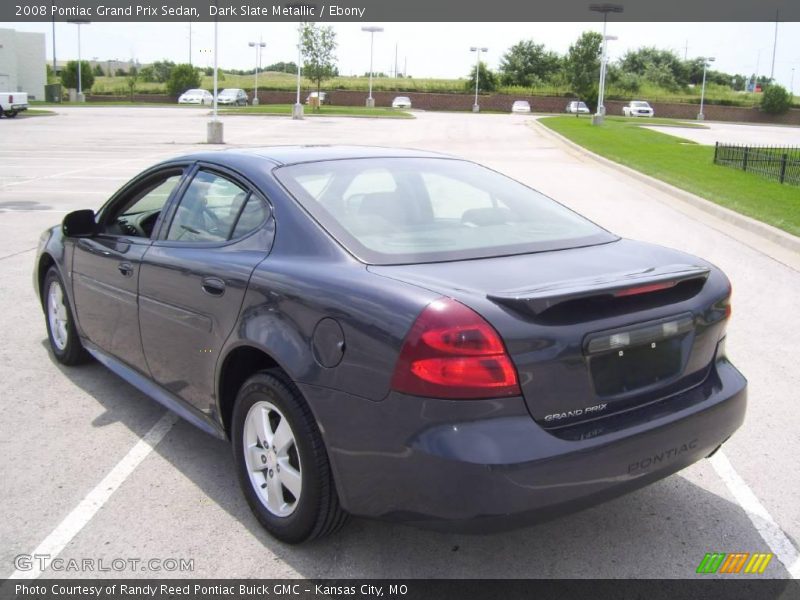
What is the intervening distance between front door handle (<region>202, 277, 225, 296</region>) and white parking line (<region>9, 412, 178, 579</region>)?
109 cm

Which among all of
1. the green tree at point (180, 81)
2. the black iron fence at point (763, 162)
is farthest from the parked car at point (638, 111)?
the black iron fence at point (763, 162)

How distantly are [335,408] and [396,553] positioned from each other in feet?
2.57

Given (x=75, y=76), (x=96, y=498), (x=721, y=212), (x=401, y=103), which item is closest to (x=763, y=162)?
(x=721, y=212)

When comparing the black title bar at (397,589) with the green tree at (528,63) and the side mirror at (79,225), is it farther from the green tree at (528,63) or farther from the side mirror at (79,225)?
the green tree at (528,63)

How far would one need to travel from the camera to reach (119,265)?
4.48 meters

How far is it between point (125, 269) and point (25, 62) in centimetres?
7808

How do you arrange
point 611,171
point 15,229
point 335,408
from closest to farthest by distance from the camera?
point 335,408 → point 15,229 → point 611,171

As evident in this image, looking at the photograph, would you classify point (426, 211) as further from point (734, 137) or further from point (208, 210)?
point (734, 137)

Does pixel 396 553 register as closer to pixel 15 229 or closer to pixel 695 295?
pixel 695 295

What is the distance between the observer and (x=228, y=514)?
11.9 ft

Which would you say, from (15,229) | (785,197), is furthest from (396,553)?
(785,197)

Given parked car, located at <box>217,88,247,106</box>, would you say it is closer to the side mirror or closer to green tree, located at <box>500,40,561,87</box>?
green tree, located at <box>500,40,561,87</box>

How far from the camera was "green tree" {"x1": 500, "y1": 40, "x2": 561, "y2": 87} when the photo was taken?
3553 inches

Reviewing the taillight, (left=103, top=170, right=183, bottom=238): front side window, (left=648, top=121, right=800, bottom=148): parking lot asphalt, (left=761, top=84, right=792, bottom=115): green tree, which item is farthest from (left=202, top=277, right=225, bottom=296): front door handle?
(left=761, top=84, right=792, bottom=115): green tree
